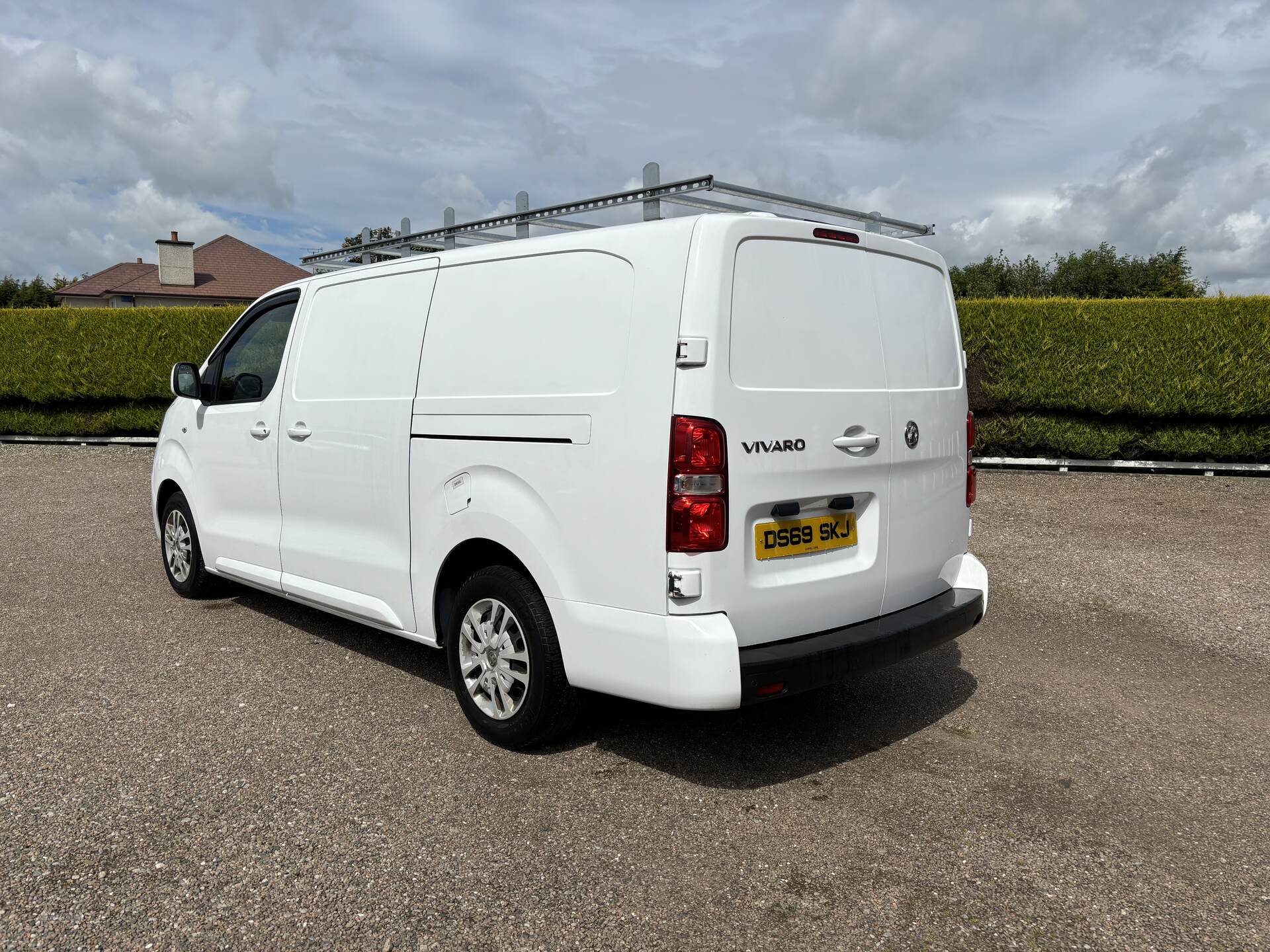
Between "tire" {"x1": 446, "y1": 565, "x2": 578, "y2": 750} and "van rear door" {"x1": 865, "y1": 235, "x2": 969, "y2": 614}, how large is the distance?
1.36 meters

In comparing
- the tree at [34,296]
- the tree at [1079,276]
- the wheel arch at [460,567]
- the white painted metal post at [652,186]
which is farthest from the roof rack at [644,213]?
the tree at [34,296]

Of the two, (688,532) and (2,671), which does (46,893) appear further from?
(2,671)

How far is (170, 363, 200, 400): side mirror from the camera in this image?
229 inches

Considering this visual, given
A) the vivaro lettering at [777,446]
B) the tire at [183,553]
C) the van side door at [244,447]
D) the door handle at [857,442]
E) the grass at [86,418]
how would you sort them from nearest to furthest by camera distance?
the vivaro lettering at [777,446], the door handle at [857,442], the van side door at [244,447], the tire at [183,553], the grass at [86,418]

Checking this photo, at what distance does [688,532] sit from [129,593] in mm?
5003

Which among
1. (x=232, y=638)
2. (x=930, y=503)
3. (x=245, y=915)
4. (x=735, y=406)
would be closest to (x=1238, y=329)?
(x=930, y=503)

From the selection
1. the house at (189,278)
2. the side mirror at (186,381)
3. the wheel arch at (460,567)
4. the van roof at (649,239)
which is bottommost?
the wheel arch at (460,567)

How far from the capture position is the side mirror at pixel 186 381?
19.1 feet

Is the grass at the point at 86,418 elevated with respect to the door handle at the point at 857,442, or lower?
lower

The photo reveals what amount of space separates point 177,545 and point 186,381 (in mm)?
1185

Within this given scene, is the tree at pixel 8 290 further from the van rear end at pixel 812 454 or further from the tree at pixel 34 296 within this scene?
the van rear end at pixel 812 454

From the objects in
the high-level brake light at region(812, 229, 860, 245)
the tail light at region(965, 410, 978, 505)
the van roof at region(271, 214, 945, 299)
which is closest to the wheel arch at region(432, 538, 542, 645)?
the van roof at region(271, 214, 945, 299)

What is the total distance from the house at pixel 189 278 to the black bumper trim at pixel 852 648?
40021mm

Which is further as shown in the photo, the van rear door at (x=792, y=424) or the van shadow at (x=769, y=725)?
the van shadow at (x=769, y=725)
